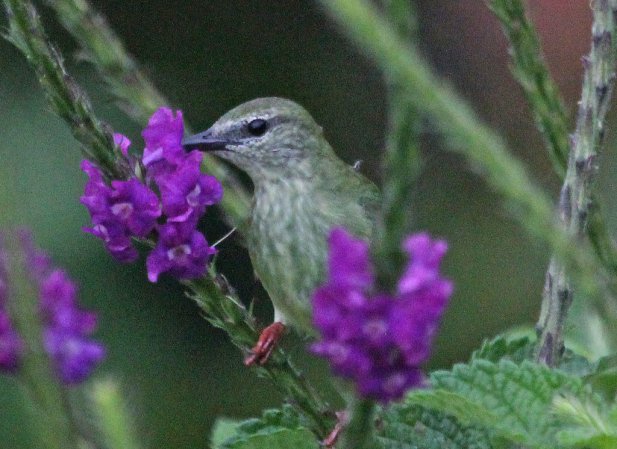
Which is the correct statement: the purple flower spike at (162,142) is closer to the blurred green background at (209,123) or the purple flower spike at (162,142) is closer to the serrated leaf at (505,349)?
the serrated leaf at (505,349)

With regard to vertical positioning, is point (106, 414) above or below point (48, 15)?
below

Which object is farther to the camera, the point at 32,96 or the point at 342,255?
the point at 32,96

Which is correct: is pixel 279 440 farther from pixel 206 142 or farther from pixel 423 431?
pixel 206 142

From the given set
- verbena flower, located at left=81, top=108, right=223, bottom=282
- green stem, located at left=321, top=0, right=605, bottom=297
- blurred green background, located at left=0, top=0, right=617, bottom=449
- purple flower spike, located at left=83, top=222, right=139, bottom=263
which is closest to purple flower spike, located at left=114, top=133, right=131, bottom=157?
verbena flower, located at left=81, top=108, right=223, bottom=282


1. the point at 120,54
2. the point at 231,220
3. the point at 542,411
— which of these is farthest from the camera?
the point at 231,220

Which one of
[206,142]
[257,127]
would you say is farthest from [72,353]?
[257,127]

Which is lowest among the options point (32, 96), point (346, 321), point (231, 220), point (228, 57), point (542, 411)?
point (346, 321)

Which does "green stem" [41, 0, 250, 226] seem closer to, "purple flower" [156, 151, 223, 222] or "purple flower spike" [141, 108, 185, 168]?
"purple flower spike" [141, 108, 185, 168]

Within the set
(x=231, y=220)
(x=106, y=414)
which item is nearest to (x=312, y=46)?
(x=231, y=220)

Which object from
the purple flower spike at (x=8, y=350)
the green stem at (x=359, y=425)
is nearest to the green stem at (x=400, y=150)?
the green stem at (x=359, y=425)

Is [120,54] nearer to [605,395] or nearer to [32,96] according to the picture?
[605,395]
